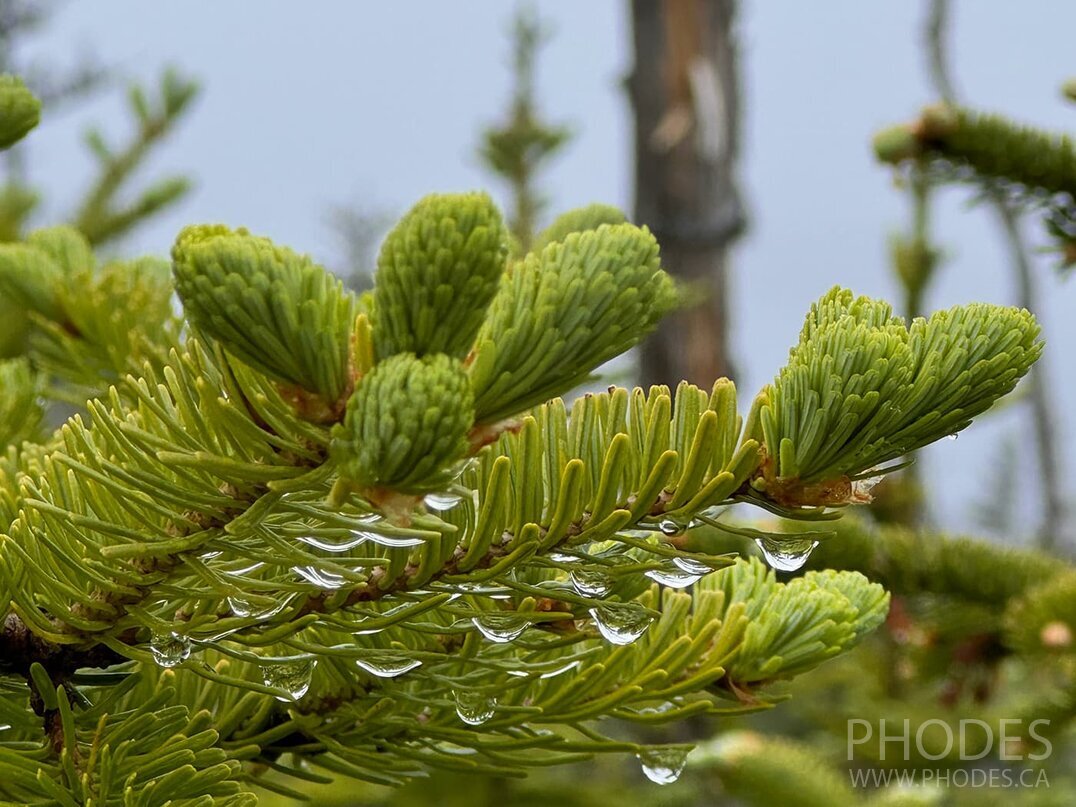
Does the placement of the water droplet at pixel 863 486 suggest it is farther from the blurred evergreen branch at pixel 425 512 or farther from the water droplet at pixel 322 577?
the water droplet at pixel 322 577

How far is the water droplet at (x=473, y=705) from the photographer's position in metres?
0.49

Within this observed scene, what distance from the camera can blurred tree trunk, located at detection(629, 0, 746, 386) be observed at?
2.42 metres

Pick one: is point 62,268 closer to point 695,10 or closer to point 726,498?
point 726,498

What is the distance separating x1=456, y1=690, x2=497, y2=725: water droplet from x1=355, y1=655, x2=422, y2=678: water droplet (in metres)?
0.04

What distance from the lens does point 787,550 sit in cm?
44

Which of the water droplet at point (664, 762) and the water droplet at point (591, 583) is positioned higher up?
the water droplet at point (591, 583)

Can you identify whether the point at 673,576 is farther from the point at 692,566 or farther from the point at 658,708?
the point at 658,708

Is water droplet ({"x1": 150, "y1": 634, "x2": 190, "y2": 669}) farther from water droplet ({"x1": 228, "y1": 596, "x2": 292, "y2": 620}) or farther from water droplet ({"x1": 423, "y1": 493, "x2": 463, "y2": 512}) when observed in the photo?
water droplet ({"x1": 423, "y1": 493, "x2": 463, "y2": 512})

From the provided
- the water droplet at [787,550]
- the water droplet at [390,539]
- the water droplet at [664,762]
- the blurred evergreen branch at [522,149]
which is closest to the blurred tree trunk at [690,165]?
the blurred evergreen branch at [522,149]

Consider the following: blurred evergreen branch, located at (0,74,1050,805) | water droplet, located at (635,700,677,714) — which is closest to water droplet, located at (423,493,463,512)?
blurred evergreen branch, located at (0,74,1050,805)

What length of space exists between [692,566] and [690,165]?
7.03 feet

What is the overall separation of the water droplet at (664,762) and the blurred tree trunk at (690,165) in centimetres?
185

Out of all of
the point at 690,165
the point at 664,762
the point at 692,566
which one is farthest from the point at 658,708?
the point at 690,165

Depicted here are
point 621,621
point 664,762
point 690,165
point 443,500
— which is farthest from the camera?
point 690,165
